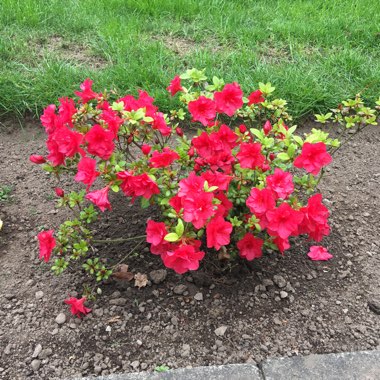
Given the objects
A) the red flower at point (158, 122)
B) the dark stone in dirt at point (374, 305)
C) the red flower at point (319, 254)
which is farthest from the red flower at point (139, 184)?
the dark stone in dirt at point (374, 305)

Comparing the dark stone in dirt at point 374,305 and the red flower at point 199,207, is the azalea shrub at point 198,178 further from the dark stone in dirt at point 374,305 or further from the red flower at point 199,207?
the dark stone in dirt at point 374,305

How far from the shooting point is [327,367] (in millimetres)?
1960

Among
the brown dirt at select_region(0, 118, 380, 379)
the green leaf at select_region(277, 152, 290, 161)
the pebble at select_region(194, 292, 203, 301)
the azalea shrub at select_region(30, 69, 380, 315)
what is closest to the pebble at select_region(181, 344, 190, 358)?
the brown dirt at select_region(0, 118, 380, 379)

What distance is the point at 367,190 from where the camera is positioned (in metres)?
3.02

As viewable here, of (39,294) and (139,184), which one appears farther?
(39,294)

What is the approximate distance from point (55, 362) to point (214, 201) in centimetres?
86

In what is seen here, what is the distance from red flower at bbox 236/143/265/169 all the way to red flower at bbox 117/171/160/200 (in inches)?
13.1

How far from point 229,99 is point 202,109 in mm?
115

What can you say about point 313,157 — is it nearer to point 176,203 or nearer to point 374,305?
point 176,203

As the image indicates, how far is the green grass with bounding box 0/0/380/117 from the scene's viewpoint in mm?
3641

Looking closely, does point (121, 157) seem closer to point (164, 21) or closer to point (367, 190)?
point (367, 190)

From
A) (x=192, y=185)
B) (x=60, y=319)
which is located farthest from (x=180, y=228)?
(x=60, y=319)

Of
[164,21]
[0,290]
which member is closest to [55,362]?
[0,290]

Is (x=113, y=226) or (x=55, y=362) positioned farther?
(x=113, y=226)
